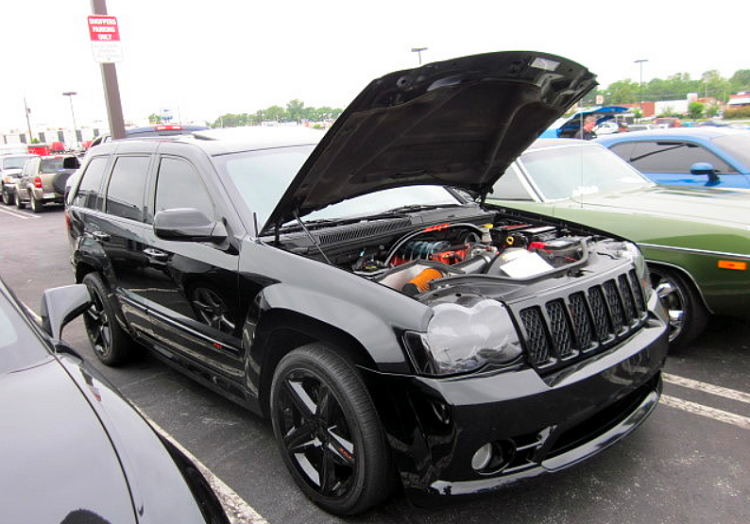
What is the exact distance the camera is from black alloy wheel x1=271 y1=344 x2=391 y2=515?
7.54ft

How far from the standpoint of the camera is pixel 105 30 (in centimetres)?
952

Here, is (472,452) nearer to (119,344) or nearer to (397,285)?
(397,285)

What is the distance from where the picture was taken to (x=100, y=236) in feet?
14.1

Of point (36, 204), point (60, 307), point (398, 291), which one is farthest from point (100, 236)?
point (36, 204)

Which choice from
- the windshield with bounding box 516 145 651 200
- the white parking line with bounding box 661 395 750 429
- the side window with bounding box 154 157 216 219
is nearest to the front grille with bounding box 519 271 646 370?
the white parking line with bounding box 661 395 750 429

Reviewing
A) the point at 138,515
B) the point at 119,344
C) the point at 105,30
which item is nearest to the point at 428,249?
the point at 138,515

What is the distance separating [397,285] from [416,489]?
3.33ft

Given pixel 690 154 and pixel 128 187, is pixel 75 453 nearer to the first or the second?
pixel 128 187

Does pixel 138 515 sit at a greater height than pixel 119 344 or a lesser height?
greater

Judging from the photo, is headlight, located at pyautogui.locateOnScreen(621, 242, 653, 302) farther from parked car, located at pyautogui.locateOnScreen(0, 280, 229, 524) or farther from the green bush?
the green bush

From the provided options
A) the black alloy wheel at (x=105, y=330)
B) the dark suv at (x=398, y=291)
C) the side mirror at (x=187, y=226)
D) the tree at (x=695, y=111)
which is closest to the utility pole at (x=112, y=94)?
the black alloy wheel at (x=105, y=330)

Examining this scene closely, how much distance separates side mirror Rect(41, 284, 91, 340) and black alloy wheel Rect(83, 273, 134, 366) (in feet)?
6.51

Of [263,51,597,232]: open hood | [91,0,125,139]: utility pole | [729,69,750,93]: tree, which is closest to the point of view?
[263,51,597,232]: open hood

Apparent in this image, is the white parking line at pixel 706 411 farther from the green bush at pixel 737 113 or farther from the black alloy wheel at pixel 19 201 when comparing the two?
the green bush at pixel 737 113
